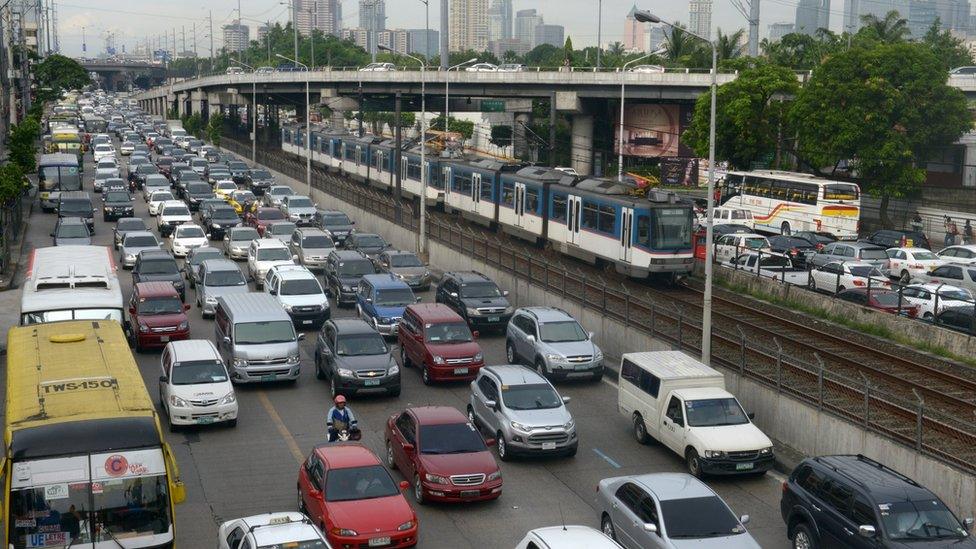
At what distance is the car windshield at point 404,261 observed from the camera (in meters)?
39.5

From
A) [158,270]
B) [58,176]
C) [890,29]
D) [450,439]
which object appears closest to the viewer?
[450,439]

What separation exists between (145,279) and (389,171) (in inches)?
1292

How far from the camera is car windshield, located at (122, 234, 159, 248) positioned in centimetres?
4184

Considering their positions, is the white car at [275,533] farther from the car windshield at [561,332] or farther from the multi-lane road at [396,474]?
the car windshield at [561,332]

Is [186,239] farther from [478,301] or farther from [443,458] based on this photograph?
[443,458]

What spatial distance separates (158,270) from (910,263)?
2573 centimetres

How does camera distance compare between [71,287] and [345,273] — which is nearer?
[71,287]

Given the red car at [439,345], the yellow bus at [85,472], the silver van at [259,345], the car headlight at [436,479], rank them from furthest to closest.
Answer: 1. the red car at [439,345]
2. the silver van at [259,345]
3. the car headlight at [436,479]
4. the yellow bus at [85,472]

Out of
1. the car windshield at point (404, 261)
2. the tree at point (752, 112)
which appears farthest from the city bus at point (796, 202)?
the car windshield at point (404, 261)

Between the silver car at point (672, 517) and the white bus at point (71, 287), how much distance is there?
44.3 feet

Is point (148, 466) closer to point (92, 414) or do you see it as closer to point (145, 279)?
point (92, 414)

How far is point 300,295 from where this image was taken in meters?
33.0

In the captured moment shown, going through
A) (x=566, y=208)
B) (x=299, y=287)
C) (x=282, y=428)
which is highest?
(x=566, y=208)

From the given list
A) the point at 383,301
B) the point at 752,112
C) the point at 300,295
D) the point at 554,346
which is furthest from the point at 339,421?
the point at 752,112
